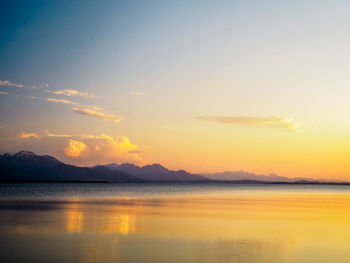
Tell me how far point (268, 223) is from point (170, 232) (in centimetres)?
789

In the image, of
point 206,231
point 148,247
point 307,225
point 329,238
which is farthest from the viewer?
point 307,225

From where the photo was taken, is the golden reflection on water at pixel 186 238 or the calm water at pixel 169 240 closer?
the calm water at pixel 169 240

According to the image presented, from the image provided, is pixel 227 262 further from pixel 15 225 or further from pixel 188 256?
pixel 15 225

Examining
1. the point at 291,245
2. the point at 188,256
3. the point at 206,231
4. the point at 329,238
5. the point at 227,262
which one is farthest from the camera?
the point at 206,231

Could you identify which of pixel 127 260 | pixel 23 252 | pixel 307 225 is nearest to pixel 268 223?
pixel 307 225

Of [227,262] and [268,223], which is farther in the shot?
[268,223]

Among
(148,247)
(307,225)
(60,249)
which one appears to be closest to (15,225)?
(60,249)

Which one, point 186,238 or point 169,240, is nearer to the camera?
point 169,240

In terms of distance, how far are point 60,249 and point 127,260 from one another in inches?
132

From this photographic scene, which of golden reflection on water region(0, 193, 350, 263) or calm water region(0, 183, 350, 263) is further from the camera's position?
golden reflection on water region(0, 193, 350, 263)

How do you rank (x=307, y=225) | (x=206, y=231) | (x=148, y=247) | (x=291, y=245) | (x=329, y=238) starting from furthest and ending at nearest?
(x=307, y=225), (x=206, y=231), (x=329, y=238), (x=291, y=245), (x=148, y=247)

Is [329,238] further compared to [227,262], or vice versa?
[329,238]

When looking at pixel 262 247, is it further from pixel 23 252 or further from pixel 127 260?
pixel 23 252

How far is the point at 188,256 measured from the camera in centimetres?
1479
